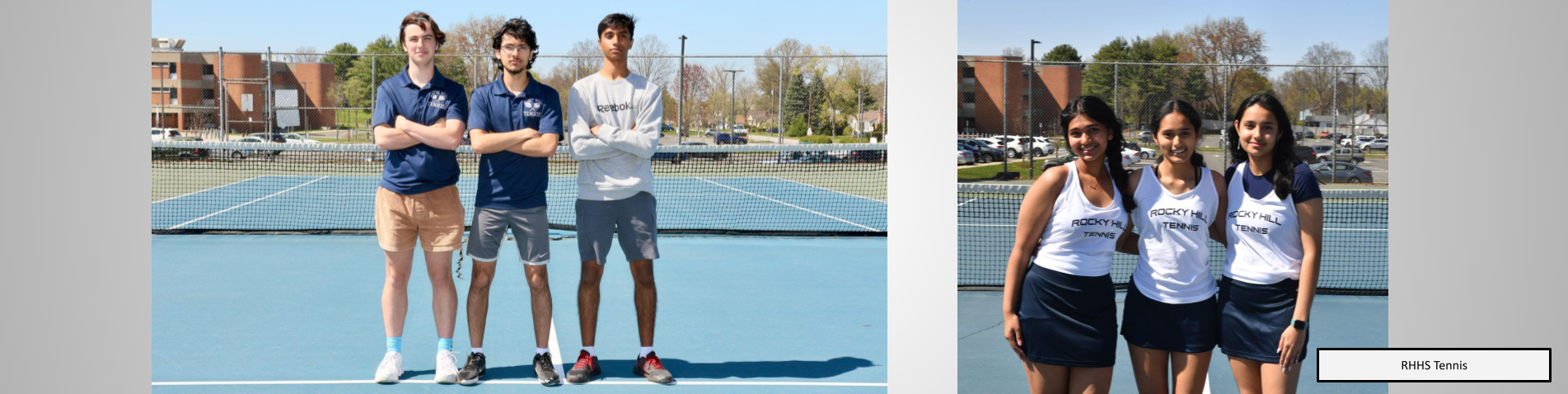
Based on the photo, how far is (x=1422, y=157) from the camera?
3.23 m

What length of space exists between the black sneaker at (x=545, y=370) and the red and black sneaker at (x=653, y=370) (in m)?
0.36

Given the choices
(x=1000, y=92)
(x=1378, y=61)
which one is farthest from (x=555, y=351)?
(x=1378, y=61)

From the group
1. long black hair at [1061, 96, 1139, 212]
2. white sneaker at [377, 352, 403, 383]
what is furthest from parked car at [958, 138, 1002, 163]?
white sneaker at [377, 352, 403, 383]

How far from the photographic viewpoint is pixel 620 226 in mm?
4301

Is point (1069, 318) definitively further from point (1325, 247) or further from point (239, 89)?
point (239, 89)

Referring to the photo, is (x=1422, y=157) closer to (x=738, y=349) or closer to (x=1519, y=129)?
(x=1519, y=129)

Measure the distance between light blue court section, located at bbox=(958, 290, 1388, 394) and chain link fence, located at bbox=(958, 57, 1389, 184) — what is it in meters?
0.86

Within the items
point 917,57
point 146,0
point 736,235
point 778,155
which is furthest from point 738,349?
point 778,155

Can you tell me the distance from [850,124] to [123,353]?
15.7 meters

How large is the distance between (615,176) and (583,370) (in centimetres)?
86

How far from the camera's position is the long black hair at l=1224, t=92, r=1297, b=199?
291cm

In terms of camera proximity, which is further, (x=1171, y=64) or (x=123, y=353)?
(x=1171, y=64)

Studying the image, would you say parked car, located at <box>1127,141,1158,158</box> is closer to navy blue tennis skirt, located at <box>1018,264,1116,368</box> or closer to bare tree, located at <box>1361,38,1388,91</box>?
navy blue tennis skirt, located at <box>1018,264,1116,368</box>

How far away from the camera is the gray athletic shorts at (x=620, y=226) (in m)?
4.28
